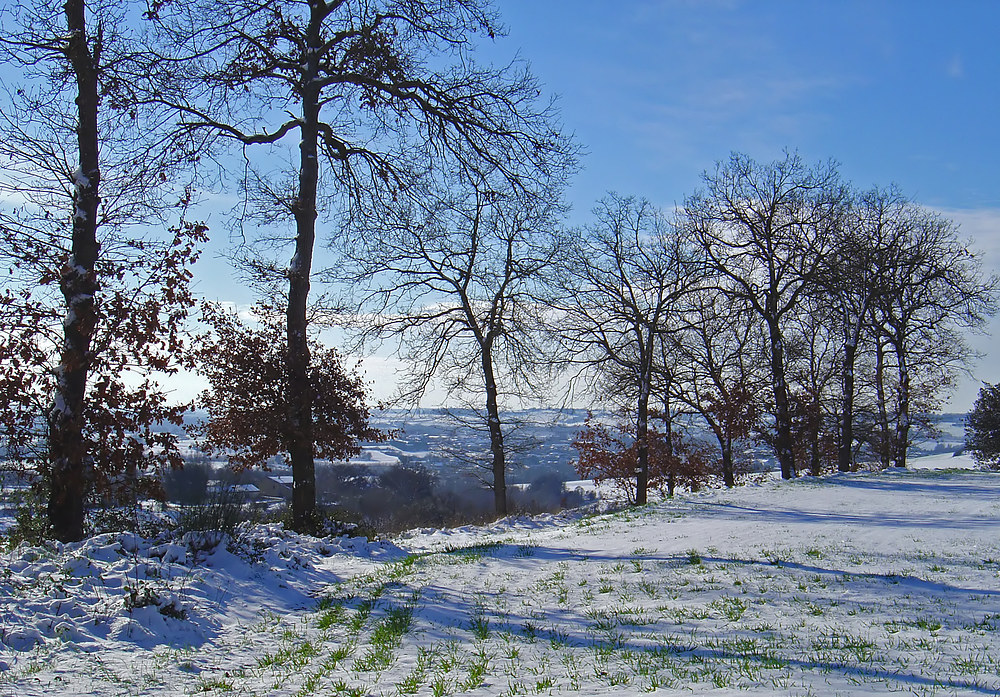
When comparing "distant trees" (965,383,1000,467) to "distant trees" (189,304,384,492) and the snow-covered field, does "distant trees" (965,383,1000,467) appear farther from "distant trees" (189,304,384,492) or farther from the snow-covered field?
"distant trees" (189,304,384,492)

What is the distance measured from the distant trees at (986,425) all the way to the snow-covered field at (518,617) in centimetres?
3192

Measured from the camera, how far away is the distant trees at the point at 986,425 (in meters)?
35.7

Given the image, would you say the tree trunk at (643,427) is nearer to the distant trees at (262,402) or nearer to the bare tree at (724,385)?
the bare tree at (724,385)

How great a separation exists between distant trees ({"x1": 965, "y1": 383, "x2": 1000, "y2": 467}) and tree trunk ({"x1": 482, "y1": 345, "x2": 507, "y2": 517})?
3074cm

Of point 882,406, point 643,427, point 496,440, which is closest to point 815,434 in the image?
point 882,406

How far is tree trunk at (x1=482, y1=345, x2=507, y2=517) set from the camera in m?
21.8

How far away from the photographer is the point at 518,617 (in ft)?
21.3

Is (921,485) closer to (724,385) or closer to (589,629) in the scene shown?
(724,385)

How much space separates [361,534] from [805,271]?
18744 mm

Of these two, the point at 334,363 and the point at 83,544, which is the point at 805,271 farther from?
the point at 83,544

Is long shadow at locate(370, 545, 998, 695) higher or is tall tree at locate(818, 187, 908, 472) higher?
tall tree at locate(818, 187, 908, 472)

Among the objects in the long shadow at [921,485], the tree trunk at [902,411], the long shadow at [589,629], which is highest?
the tree trunk at [902,411]

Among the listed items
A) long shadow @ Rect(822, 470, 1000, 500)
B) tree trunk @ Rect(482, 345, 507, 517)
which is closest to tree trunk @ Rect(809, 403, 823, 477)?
long shadow @ Rect(822, 470, 1000, 500)

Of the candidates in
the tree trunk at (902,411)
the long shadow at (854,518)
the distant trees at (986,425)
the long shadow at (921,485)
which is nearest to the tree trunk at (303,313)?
the long shadow at (854,518)
